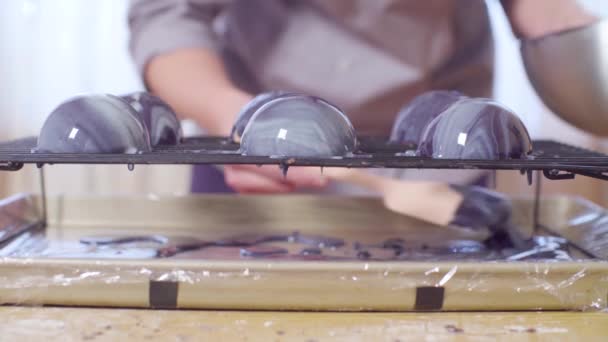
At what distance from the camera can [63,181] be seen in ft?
5.38

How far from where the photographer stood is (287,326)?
410mm

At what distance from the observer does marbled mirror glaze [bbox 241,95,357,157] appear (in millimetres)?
443

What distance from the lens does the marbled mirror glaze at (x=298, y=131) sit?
1.45ft

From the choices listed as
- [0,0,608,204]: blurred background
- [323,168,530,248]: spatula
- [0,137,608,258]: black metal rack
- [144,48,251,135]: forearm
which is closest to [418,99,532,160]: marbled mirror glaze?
[0,137,608,258]: black metal rack

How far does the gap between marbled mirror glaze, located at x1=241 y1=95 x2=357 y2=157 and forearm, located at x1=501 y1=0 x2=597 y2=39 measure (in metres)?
0.27

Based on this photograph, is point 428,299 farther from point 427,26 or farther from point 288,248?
point 427,26

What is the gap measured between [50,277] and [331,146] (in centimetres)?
19

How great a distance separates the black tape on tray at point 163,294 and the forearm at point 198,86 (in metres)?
0.35

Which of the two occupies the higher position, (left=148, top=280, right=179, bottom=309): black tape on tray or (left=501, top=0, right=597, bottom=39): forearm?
(left=501, top=0, right=597, bottom=39): forearm

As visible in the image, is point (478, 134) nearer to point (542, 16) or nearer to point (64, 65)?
point (542, 16)

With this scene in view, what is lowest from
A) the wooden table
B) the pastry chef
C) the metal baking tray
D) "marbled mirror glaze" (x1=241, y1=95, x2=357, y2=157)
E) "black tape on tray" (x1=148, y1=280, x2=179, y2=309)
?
the wooden table

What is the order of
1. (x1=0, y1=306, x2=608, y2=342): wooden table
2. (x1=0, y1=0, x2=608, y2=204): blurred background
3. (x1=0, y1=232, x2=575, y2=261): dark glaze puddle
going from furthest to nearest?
(x1=0, y1=0, x2=608, y2=204): blurred background → (x1=0, y1=232, x2=575, y2=261): dark glaze puddle → (x1=0, y1=306, x2=608, y2=342): wooden table

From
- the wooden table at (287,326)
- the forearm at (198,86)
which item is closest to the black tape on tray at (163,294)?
the wooden table at (287,326)

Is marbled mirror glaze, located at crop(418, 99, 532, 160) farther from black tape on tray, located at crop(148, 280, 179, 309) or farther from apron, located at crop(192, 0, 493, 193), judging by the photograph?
apron, located at crop(192, 0, 493, 193)
